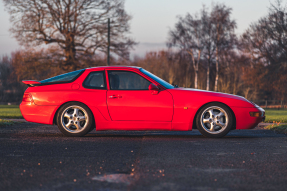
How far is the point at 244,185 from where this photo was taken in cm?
401

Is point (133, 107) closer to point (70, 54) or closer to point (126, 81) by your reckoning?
point (126, 81)

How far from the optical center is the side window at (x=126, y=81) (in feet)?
25.9

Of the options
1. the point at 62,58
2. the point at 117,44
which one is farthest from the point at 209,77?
the point at 62,58

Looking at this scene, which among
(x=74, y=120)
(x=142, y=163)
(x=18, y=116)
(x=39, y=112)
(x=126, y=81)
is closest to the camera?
(x=142, y=163)

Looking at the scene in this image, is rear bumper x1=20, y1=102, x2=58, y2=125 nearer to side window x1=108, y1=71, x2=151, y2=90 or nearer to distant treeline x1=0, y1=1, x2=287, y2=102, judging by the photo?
side window x1=108, y1=71, x2=151, y2=90

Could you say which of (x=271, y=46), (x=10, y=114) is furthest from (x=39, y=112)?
(x=271, y=46)

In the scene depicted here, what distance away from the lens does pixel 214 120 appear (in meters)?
7.72

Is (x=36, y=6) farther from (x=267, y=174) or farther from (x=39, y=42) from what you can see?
(x=267, y=174)

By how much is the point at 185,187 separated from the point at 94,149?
272 cm

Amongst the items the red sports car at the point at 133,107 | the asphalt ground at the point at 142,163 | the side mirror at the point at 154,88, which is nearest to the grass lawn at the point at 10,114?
the red sports car at the point at 133,107

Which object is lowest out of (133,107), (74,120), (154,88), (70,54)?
(74,120)

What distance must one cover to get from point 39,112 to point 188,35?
127 ft

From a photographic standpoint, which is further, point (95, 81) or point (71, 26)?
point (71, 26)

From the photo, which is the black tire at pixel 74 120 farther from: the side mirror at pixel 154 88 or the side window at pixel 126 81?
the side mirror at pixel 154 88
